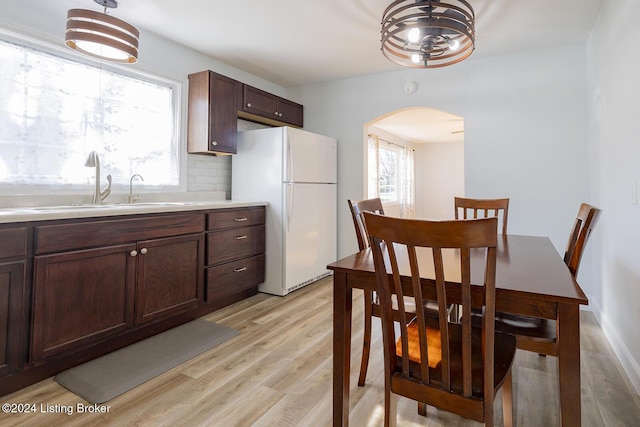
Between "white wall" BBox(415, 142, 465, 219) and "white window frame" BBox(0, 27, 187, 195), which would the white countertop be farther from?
"white wall" BBox(415, 142, 465, 219)

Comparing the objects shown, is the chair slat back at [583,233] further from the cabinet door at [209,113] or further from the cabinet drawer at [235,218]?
the cabinet door at [209,113]

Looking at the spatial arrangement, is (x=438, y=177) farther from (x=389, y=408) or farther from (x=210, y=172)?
(x=389, y=408)

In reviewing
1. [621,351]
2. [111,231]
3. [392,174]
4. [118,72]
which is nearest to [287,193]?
[111,231]

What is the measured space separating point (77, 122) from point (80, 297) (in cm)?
137

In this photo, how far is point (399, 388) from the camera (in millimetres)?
1146

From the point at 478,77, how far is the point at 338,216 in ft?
7.09

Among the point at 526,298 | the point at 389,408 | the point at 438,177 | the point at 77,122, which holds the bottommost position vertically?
the point at 389,408

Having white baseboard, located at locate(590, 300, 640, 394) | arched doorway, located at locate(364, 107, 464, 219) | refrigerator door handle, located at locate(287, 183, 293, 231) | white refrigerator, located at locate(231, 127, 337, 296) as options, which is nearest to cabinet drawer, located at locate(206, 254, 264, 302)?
white refrigerator, located at locate(231, 127, 337, 296)

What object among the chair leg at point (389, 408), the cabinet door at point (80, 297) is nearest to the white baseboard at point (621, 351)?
the chair leg at point (389, 408)

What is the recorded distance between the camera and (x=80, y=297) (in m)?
1.92

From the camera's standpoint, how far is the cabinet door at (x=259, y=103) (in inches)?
138

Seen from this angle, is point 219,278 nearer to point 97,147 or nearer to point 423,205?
point 97,147

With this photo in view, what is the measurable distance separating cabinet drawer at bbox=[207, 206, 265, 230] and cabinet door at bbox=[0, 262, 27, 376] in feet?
4.13

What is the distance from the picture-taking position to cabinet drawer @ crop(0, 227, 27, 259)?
1.62 m
